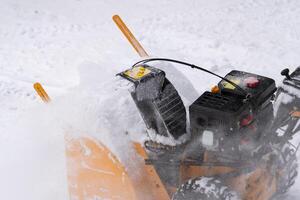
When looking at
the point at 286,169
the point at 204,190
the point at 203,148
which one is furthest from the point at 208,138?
the point at 286,169

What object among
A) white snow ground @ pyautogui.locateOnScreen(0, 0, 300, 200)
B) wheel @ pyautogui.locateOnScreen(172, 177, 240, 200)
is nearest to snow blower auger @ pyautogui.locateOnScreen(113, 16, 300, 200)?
wheel @ pyautogui.locateOnScreen(172, 177, 240, 200)

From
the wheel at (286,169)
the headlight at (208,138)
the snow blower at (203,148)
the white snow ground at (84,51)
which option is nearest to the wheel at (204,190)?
the snow blower at (203,148)

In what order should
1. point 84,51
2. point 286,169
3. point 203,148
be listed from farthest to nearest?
point 84,51, point 286,169, point 203,148

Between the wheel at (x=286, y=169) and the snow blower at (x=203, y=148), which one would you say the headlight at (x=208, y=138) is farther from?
the wheel at (x=286, y=169)

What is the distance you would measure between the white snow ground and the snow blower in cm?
41

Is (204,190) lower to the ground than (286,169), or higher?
higher

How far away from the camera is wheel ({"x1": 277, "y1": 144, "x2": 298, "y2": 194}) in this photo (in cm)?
365

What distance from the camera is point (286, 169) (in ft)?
12.2

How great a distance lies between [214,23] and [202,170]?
4.71 meters

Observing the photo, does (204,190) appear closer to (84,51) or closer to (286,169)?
(286,169)

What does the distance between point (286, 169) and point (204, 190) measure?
917 millimetres

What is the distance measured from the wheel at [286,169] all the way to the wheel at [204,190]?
0.69m

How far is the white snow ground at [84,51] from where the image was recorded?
4359 millimetres

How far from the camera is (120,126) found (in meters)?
3.49
